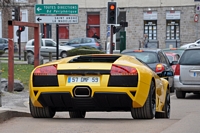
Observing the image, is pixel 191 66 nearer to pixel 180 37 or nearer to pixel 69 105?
pixel 69 105

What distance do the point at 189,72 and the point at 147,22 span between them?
3913cm

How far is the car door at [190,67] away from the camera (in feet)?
56.0

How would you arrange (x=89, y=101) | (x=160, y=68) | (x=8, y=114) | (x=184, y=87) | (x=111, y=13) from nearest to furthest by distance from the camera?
(x=89, y=101), (x=8, y=114), (x=184, y=87), (x=160, y=68), (x=111, y=13)

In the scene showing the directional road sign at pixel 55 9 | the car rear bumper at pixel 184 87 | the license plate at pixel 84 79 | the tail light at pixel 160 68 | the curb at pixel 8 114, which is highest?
the directional road sign at pixel 55 9

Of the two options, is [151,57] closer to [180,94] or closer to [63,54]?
[180,94]

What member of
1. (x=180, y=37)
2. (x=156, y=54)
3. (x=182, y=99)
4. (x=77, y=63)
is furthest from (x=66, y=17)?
(x=180, y=37)

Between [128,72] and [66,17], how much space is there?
42.1 ft

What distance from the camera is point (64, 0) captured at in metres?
57.9

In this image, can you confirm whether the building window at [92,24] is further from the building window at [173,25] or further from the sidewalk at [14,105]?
the sidewalk at [14,105]

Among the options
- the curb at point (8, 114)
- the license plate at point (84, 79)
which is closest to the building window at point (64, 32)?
the curb at point (8, 114)

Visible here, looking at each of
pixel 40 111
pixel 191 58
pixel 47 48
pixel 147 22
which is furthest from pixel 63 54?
pixel 40 111

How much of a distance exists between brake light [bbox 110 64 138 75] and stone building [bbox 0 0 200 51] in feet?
144

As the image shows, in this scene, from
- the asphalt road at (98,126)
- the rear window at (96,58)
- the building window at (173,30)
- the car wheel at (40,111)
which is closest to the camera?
the asphalt road at (98,126)

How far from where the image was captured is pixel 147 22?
56062mm
